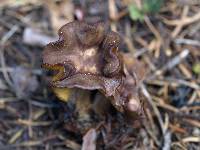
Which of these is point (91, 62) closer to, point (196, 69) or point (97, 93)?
point (97, 93)

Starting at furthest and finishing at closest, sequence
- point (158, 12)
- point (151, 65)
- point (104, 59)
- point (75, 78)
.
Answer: point (158, 12), point (151, 65), point (104, 59), point (75, 78)

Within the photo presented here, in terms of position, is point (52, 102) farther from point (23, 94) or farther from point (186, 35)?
point (186, 35)

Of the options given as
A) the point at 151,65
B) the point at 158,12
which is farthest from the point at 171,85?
the point at 158,12

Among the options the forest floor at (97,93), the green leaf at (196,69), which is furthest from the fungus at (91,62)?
the green leaf at (196,69)

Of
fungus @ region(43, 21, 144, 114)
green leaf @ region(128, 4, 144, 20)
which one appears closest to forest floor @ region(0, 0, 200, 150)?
green leaf @ region(128, 4, 144, 20)

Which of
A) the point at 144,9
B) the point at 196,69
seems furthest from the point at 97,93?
the point at 144,9

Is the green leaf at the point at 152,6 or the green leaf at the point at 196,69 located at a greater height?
the green leaf at the point at 152,6

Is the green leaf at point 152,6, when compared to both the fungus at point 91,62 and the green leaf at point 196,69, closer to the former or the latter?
the green leaf at point 196,69
